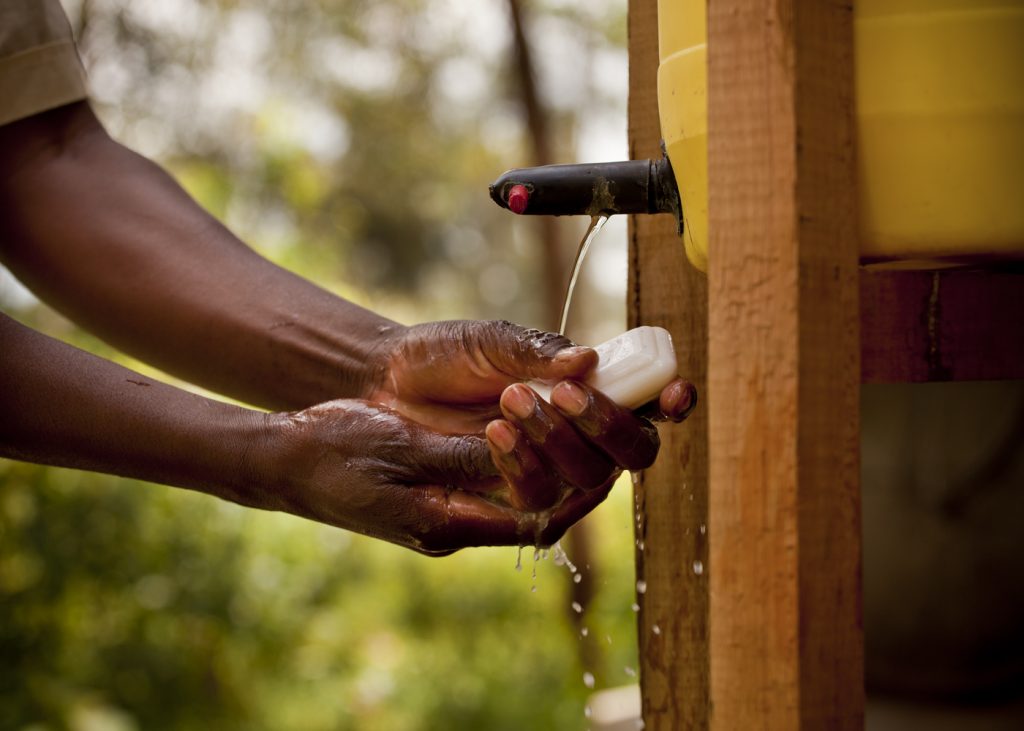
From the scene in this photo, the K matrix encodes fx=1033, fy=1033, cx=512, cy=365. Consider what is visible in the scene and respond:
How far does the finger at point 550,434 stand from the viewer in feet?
3.62

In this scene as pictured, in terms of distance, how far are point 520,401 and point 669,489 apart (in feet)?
0.90

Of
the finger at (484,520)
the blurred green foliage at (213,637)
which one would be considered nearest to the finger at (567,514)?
the finger at (484,520)

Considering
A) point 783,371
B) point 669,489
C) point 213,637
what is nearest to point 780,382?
point 783,371

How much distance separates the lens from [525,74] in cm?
492

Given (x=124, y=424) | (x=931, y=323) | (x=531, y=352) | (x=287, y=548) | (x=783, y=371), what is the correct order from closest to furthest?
(x=783, y=371)
(x=931, y=323)
(x=531, y=352)
(x=124, y=424)
(x=287, y=548)

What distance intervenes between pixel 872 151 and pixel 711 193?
156 mm

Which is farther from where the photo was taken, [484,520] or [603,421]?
[484,520]

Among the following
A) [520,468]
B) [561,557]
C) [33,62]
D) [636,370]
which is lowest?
[561,557]

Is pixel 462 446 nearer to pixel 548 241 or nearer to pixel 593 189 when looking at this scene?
pixel 593 189

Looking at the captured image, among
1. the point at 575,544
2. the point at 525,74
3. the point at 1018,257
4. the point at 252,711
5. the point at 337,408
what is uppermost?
the point at 525,74

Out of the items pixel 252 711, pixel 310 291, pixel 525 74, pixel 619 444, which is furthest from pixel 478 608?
pixel 619 444

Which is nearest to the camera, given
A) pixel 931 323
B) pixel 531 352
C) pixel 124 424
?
pixel 931 323

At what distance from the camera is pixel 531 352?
1.21 m

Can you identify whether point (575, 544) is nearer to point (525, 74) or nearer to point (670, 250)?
point (525, 74)
